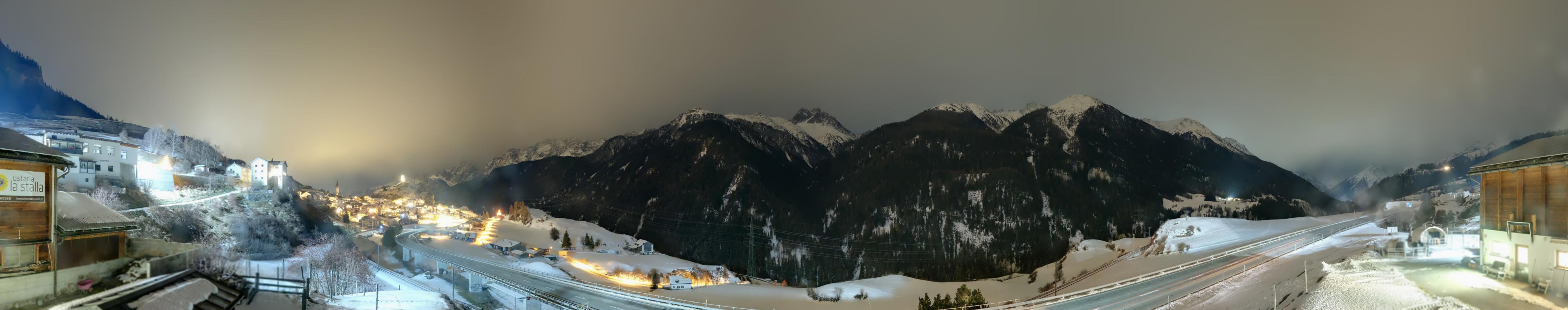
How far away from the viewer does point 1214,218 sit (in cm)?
4406

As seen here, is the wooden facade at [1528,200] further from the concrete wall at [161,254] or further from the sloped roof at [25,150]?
the concrete wall at [161,254]

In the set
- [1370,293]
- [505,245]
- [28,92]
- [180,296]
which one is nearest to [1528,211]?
[1370,293]

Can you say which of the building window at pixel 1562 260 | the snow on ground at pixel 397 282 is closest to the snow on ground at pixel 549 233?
the snow on ground at pixel 397 282

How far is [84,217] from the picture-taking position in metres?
15.4

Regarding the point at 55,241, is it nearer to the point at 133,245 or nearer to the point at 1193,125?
the point at 133,245

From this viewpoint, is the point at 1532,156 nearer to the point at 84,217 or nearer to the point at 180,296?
the point at 180,296

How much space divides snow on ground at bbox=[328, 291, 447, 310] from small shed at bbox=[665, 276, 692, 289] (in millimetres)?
21916

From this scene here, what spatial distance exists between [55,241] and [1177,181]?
18246 centimetres

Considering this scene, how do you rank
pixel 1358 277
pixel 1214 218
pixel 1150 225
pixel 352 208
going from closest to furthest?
pixel 1358 277
pixel 1214 218
pixel 352 208
pixel 1150 225

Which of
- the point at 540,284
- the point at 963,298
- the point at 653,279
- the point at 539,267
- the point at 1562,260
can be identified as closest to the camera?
the point at 1562,260

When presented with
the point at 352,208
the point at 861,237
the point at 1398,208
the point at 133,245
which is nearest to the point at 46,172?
the point at 133,245

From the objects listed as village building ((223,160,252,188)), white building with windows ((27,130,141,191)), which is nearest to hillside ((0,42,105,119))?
village building ((223,160,252,188))

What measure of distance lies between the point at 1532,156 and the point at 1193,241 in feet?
84.9

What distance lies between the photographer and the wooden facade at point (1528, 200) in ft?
50.8
